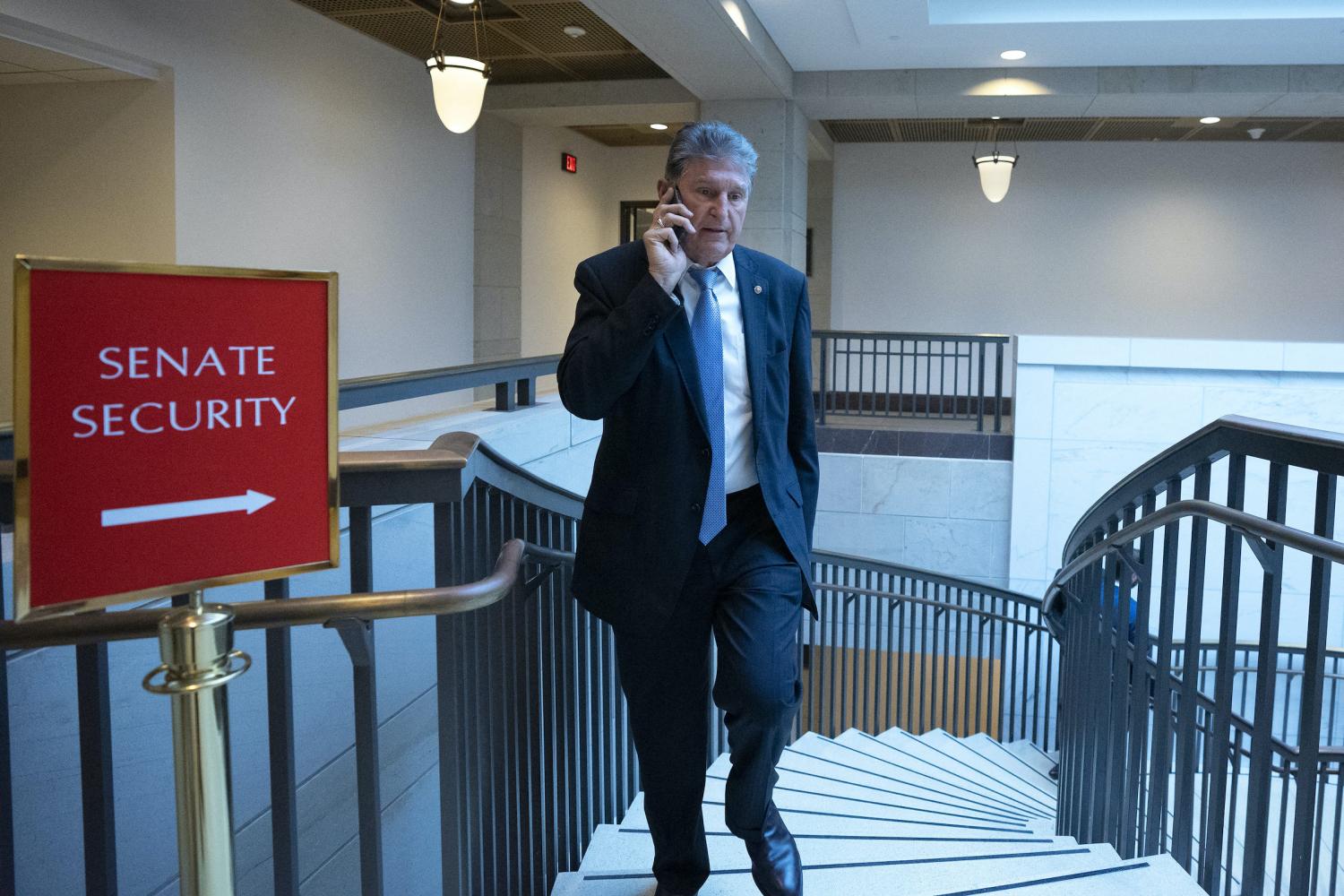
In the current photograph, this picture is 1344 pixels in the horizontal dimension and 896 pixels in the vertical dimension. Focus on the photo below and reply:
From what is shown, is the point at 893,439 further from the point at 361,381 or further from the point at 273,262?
the point at 361,381

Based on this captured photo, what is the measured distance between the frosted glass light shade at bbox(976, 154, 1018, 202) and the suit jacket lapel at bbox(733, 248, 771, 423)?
9616 mm

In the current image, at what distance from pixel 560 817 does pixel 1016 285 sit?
1234cm

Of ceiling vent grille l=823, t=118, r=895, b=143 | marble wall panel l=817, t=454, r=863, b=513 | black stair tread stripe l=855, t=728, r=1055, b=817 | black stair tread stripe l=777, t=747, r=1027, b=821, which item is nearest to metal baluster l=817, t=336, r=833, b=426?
marble wall panel l=817, t=454, r=863, b=513

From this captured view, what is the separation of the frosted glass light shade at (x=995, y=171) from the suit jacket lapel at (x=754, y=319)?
9.62 metres

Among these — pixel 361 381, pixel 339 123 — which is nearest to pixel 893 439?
pixel 339 123

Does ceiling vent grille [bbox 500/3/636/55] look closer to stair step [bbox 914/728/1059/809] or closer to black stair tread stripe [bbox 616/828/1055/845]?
stair step [bbox 914/728/1059/809]

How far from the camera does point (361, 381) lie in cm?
392

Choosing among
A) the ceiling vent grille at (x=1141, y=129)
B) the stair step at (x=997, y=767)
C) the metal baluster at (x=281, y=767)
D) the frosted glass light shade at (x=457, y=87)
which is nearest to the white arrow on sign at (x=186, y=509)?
the metal baluster at (x=281, y=767)

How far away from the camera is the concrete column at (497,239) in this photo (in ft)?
34.6

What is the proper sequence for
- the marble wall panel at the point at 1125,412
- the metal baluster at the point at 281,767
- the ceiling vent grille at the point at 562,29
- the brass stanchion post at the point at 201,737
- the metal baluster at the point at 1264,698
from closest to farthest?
1. the brass stanchion post at the point at 201,737
2. the metal baluster at the point at 281,767
3. the metal baluster at the point at 1264,698
4. the ceiling vent grille at the point at 562,29
5. the marble wall panel at the point at 1125,412

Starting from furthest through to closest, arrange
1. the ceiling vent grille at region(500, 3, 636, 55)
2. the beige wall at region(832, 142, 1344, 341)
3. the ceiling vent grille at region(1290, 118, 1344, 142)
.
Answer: the beige wall at region(832, 142, 1344, 341), the ceiling vent grille at region(1290, 118, 1344, 142), the ceiling vent grille at region(500, 3, 636, 55)

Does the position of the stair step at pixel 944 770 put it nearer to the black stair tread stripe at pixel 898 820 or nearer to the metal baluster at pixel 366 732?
the black stair tread stripe at pixel 898 820

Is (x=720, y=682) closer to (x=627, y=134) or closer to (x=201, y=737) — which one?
(x=201, y=737)

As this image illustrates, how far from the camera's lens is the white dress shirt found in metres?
2.13
